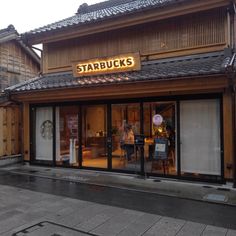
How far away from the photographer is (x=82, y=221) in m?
5.48

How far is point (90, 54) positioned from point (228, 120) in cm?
606

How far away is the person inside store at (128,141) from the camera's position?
9727mm

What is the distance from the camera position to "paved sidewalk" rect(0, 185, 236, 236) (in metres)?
4.98

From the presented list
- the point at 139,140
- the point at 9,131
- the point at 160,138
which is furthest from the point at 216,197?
the point at 9,131

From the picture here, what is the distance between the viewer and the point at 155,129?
30.4ft

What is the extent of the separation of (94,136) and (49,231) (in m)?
5.56

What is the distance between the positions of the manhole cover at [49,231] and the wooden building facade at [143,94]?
4527 millimetres

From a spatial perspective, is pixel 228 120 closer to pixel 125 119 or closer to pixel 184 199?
pixel 184 199

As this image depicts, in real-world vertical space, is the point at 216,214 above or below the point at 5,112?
below

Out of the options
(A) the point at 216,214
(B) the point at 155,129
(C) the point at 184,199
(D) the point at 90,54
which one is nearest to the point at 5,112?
(D) the point at 90,54

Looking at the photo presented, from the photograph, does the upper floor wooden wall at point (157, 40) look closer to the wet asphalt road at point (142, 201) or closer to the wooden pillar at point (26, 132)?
the wooden pillar at point (26, 132)

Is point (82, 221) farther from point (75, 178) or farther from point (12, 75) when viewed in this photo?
point (12, 75)

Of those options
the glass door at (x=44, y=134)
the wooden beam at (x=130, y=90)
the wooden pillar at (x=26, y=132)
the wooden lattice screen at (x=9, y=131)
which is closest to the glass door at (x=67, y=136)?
the glass door at (x=44, y=134)

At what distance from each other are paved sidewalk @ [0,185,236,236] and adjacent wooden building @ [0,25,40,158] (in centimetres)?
587
